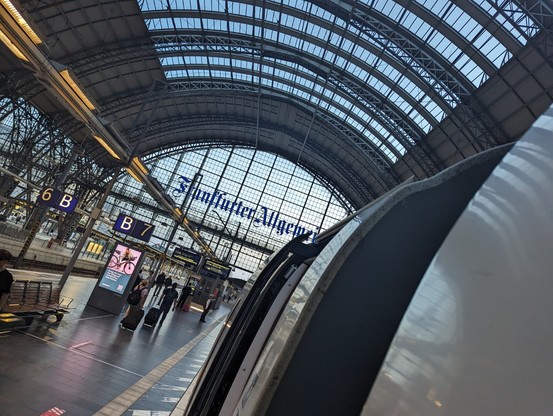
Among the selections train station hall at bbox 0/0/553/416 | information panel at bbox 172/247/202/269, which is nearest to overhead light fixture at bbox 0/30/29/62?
train station hall at bbox 0/0/553/416

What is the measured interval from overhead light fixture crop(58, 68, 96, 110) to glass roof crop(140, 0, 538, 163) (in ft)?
52.7

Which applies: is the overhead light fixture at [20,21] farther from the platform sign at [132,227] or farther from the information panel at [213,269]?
the information panel at [213,269]

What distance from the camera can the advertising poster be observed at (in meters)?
14.1

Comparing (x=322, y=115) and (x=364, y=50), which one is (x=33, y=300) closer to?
(x=364, y=50)

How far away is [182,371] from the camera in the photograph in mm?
9383

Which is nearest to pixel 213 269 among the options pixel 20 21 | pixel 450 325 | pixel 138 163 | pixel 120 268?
pixel 138 163

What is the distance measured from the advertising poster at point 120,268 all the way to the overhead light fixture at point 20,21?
26.1 ft

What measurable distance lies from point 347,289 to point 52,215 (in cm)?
3841

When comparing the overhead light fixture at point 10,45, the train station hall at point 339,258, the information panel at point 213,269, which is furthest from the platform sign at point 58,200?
the information panel at point 213,269

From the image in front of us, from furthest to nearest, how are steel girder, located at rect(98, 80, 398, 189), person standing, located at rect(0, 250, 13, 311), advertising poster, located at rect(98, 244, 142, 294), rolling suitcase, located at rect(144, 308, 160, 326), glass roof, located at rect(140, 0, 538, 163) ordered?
steel girder, located at rect(98, 80, 398, 189)
glass roof, located at rect(140, 0, 538, 163)
advertising poster, located at rect(98, 244, 142, 294)
rolling suitcase, located at rect(144, 308, 160, 326)
person standing, located at rect(0, 250, 13, 311)

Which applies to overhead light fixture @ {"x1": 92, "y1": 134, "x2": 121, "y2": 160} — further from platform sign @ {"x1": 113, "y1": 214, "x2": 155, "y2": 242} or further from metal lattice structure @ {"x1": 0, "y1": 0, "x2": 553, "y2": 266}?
platform sign @ {"x1": 113, "y1": 214, "x2": 155, "y2": 242}

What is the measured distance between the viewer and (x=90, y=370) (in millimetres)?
7363

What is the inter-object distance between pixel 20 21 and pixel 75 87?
2339 millimetres

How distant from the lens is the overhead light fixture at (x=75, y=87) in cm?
909
